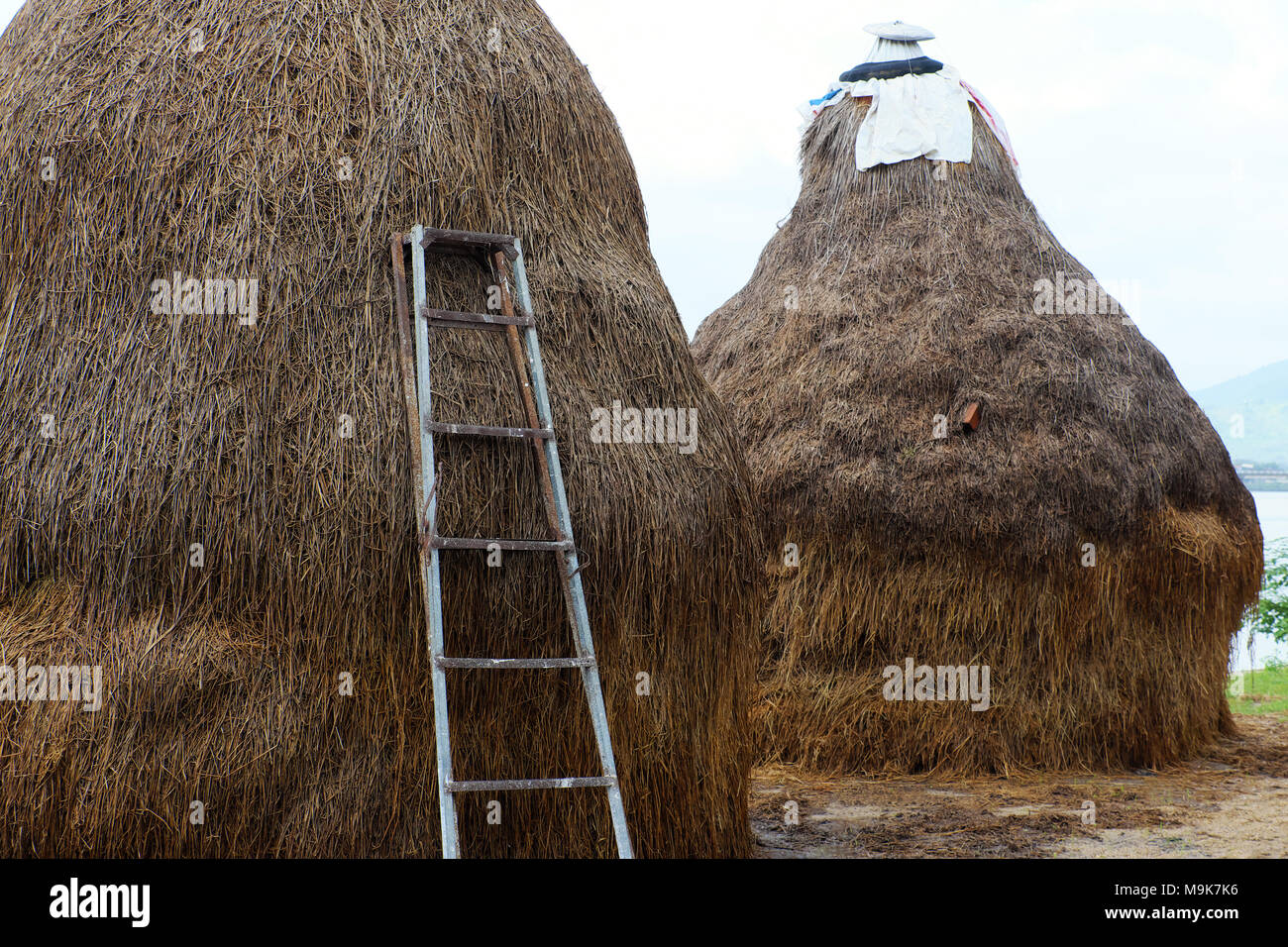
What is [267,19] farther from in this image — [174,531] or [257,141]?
[174,531]

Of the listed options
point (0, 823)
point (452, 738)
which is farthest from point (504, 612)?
point (0, 823)

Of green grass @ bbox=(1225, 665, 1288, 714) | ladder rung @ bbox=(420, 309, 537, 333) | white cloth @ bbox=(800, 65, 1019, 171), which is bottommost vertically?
green grass @ bbox=(1225, 665, 1288, 714)

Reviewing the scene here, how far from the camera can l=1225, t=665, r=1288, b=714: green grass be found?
14016 mm

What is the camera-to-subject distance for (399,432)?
536 centimetres

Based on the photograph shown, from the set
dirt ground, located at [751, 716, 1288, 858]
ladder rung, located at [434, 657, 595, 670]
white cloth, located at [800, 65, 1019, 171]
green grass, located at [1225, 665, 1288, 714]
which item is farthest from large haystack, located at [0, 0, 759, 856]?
green grass, located at [1225, 665, 1288, 714]

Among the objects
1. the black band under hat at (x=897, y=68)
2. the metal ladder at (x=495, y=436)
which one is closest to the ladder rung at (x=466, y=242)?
the metal ladder at (x=495, y=436)

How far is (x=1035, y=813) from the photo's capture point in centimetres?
857

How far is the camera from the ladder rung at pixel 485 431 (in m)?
5.25

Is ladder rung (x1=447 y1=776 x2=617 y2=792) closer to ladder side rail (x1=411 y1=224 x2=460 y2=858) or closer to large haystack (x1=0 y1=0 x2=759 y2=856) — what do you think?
ladder side rail (x1=411 y1=224 x2=460 y2=858)

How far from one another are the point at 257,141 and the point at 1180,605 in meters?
7.84
